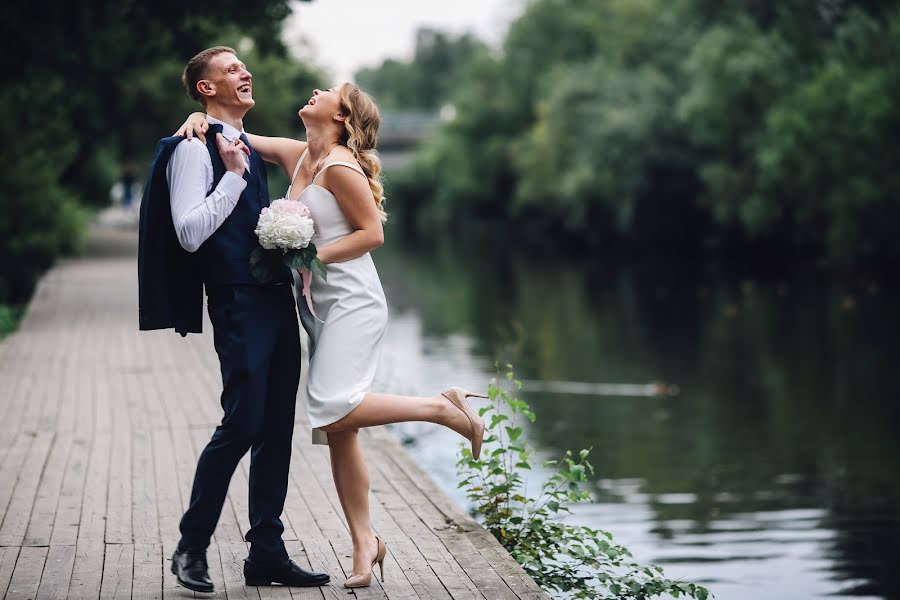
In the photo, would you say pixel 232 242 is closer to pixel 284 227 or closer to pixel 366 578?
pixel 284 227

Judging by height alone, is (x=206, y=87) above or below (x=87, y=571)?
above

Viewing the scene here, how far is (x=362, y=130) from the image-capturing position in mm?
4777

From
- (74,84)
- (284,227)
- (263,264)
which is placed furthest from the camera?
(74,84)

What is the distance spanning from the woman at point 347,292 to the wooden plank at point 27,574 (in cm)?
112

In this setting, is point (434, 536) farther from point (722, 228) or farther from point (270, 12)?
point (722, 228)

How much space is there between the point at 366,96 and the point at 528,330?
18956 mm

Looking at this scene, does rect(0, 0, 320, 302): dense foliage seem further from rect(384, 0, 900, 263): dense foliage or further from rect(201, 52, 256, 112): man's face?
rect(384, 0, 900, 263): dense foliage

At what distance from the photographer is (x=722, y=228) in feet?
138

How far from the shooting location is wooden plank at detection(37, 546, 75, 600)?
4.71 m

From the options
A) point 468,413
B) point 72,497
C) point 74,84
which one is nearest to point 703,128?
point 74,84

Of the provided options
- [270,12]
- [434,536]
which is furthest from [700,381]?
[434,536]

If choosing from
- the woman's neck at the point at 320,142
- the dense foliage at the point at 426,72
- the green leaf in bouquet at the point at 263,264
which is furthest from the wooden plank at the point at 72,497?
the dense foliage at the point at 426,72

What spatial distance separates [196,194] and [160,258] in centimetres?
29

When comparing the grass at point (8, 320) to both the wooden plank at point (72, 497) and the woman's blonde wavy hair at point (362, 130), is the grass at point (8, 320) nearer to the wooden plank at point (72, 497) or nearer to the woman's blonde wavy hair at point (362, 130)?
the wooden plank at point (72, 497)
